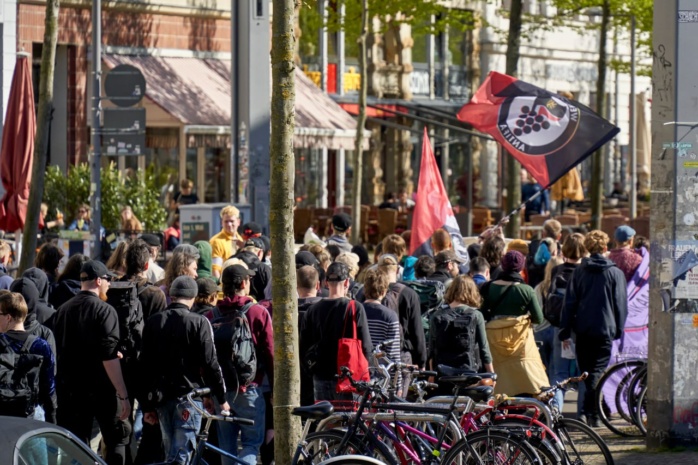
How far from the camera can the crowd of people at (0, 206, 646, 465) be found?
371 inches

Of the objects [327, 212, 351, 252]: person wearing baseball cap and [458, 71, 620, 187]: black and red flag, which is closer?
[327, 212, 351, 252]: person wearing baseball cap

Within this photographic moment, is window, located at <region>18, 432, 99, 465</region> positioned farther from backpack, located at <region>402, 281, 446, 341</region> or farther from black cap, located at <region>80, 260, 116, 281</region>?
backpack, located at <region>402, 281, 446, 341</region>

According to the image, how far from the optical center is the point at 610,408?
1283cm

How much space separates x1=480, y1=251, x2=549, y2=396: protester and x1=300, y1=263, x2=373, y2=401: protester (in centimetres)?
167

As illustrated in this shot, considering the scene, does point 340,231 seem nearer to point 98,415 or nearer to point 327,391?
point 327,391

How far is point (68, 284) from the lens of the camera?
11.7 m

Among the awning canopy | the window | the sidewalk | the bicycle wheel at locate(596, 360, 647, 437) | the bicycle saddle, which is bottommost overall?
the sidewalk

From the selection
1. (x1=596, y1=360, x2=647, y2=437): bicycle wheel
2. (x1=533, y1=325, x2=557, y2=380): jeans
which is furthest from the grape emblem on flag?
(x1=596, y1=360, x2=647, y2=437): bicycle wheel

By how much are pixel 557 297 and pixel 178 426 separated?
15.7ft

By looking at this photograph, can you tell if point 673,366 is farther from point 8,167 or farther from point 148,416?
point 8,167

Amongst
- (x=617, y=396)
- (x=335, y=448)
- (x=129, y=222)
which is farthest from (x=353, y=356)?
(x=129, y=222)

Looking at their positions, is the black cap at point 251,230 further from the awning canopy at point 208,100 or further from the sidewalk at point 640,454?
the awning canopy at point 208,100

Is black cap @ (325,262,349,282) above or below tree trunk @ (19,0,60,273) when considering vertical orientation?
below

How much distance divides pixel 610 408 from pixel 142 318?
4525mm
